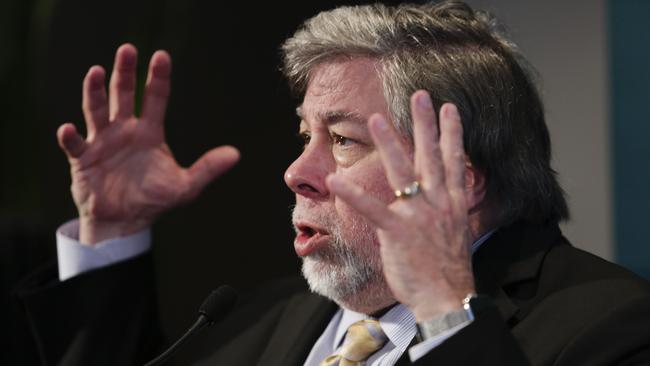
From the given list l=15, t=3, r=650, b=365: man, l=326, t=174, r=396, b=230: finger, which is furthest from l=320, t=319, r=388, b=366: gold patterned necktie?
l=326, t=174, r=396, b=230: finger

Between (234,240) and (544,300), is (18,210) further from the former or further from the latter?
(544,300)

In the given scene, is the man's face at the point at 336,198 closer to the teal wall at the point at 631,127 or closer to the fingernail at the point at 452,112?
the fingernail at the point at 452,112

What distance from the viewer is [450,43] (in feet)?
7.04

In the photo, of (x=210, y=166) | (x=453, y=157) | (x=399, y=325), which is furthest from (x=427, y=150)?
(x=210, y=166)

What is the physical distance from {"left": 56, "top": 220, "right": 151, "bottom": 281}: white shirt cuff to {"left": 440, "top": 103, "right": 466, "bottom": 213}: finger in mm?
1190

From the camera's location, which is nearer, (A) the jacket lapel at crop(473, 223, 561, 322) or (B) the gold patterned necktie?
(A) the jacket lapel at crop(473, 223, 561, 322)

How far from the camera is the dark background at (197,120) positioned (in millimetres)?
3090

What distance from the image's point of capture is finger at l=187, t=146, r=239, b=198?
2.53 m

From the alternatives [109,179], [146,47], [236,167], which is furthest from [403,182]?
[146,47]

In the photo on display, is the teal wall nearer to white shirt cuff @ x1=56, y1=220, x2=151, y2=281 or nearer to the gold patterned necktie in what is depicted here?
the gold patterned necktie

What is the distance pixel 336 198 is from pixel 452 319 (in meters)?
0.52

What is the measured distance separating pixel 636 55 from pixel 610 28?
0.11m

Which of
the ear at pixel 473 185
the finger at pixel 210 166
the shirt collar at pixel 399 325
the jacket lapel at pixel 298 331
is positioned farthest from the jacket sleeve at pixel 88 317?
the ear at pixel 473 185

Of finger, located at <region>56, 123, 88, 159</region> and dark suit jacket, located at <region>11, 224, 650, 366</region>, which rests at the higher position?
finger, located at <region>56, 123, 88, 159</region>
